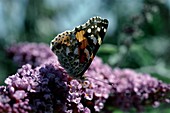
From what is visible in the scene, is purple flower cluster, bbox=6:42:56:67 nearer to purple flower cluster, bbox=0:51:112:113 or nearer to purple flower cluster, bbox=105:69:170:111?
purple flower cluster, bbox=105:69:170:111

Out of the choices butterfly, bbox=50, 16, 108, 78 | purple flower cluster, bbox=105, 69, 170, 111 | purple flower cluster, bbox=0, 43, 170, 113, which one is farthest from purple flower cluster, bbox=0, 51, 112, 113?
purple flower cluster, bbox=105, 69, 170, 111

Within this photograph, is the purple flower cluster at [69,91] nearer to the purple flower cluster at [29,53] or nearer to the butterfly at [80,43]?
the butterfly at [80,43]

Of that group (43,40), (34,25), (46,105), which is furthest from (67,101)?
(43,40)

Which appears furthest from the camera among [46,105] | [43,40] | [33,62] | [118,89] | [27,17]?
[43,40]

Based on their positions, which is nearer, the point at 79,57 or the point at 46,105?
the point at 46,105

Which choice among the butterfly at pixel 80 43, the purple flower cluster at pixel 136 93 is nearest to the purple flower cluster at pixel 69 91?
the purple flower cluster at pixel 136 93

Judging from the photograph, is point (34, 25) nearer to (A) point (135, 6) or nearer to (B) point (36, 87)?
(A) point (135, 6)

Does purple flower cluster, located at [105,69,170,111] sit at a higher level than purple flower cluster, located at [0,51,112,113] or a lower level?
higher
